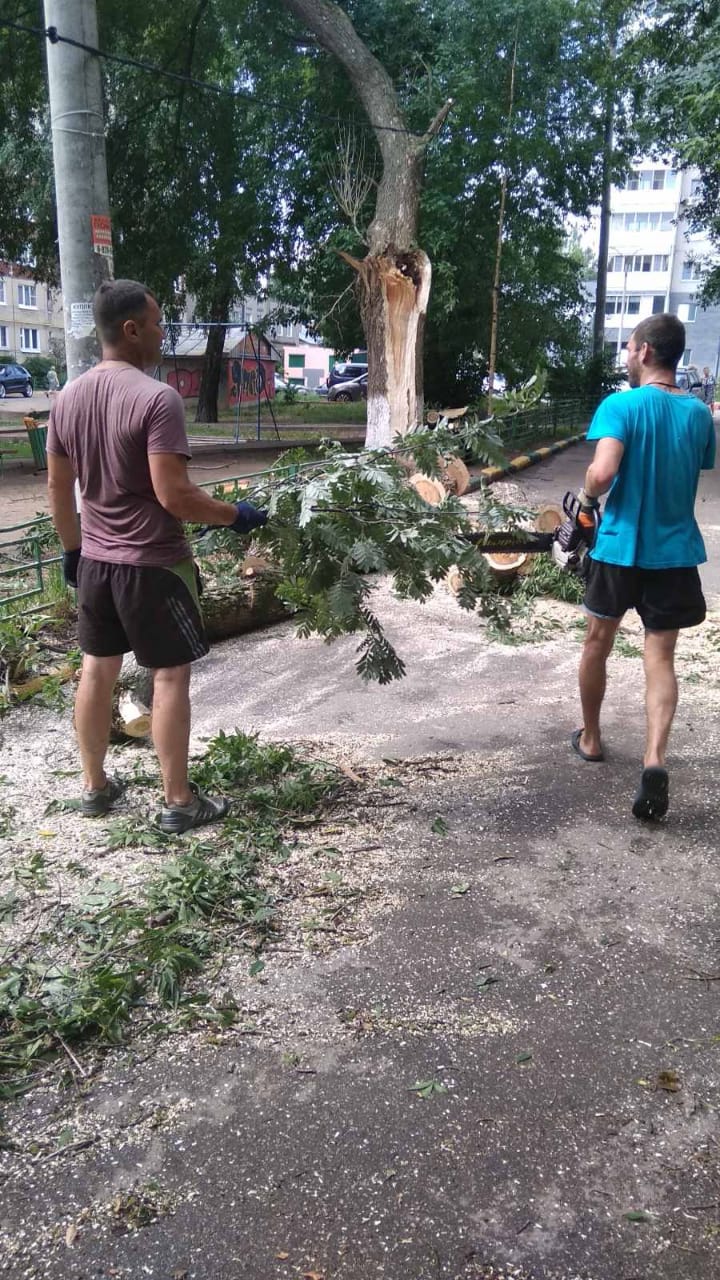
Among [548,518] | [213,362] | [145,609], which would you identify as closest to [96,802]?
[145,609]

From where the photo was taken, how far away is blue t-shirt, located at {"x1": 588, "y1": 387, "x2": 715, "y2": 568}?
3775mm

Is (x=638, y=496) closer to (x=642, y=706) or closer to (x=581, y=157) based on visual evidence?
(x=642, y=706)

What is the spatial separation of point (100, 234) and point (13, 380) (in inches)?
1546

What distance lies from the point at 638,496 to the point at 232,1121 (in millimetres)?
2695

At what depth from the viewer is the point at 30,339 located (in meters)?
60.5

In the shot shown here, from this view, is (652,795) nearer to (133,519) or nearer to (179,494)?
(179,494)

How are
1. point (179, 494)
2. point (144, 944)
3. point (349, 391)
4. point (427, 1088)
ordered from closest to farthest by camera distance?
1. point (427, 1088)
2. point (144, 944)
3. point (179, 494)
4. point (349, 391)

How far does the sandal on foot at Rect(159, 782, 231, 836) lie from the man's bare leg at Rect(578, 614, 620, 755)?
167 centimetres

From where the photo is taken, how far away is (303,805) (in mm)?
4023

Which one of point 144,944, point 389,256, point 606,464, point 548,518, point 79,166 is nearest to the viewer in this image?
point 144,944

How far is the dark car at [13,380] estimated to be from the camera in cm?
4109

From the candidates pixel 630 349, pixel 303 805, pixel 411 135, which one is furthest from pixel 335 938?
pixel 411 135

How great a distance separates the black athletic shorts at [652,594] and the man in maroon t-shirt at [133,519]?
4.73ft

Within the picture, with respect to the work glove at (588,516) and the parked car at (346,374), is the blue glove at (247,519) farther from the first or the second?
the parked car at (346,374)
